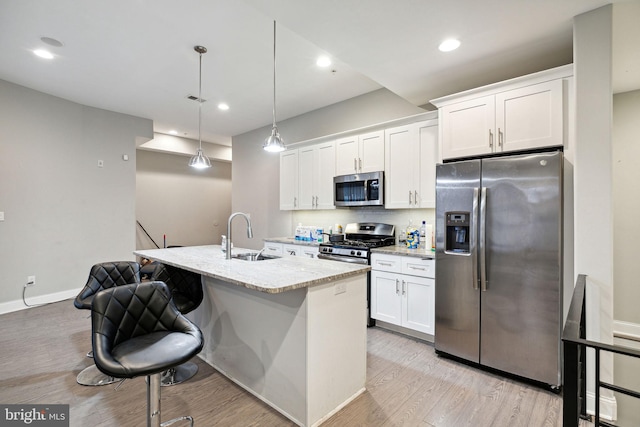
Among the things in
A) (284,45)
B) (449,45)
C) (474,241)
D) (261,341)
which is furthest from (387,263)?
(284,45)

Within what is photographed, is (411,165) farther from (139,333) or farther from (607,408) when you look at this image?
(139,333)

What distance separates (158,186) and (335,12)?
6.31 meters

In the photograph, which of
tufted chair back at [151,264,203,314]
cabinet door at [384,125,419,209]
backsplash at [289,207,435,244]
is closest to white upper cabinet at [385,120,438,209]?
cabinet door at [384,125,419,209]

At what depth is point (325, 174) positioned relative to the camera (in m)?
4.34

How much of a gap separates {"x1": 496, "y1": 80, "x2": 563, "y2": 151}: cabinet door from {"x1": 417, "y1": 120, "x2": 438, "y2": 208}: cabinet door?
72 centimetres

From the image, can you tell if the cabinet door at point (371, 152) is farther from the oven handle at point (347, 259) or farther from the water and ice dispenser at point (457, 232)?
the water and ice dispenser at point (457, 232)

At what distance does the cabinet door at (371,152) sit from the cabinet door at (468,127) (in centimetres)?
89

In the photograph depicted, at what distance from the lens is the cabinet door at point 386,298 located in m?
3.18

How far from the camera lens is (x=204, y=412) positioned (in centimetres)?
199

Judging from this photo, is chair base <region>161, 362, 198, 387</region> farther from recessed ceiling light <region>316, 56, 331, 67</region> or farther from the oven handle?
recessed ceiling light <region>316, 56, 331, 67</region>

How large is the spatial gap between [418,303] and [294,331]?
5.38 feet

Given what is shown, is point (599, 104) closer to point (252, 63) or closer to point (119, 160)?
point (252, 63)

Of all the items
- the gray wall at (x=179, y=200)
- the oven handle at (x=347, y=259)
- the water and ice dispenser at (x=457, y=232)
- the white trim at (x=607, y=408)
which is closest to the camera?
the white trim at (x=607, y=408)

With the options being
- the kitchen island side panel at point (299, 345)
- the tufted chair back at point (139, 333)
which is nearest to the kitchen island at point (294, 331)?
the kitchen island side panel at point (299, 345)
